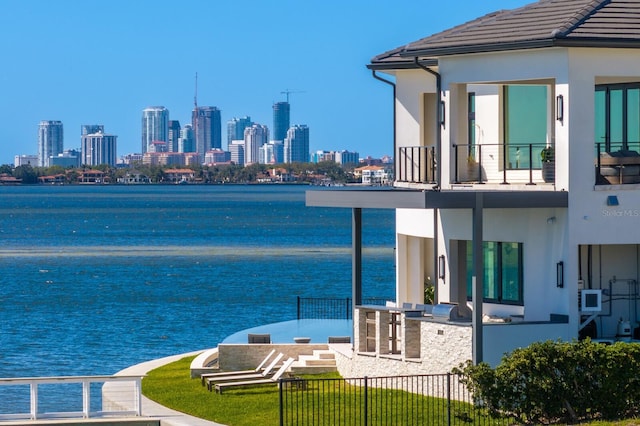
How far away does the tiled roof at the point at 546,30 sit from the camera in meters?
26.1

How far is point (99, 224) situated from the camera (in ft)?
556

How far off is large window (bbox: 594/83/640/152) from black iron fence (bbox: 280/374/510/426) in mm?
5537

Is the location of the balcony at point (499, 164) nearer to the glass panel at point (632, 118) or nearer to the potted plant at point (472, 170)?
the potted plant at point (472, 170)

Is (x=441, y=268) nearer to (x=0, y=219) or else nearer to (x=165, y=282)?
(x=165, y=282)

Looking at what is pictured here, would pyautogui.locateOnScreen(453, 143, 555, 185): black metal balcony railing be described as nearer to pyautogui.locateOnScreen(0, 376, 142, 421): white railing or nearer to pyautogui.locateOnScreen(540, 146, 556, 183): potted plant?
pyautogui.locateOnScreen(540, 146, 556, 183): potted plant

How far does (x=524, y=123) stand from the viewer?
29062 mm

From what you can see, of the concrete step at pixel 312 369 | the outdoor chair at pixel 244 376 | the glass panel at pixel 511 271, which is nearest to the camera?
the glass panel at pixel 511 271

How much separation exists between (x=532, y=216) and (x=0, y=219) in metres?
168

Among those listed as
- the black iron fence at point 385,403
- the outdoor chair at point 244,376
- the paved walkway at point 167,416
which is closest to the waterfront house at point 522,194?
the black iron fence at point 385,403

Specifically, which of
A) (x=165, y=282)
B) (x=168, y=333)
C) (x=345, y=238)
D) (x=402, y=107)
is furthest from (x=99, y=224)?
(x=402, y=107)

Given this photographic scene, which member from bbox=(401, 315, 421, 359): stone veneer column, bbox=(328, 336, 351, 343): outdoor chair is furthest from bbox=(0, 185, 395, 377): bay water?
bbox=(401, 315, 421, 359): stone veneer column

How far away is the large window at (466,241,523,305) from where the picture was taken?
2795cm

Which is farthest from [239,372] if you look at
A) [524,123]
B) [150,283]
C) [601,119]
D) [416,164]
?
[150,283]

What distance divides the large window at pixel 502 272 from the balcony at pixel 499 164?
1304 millimetres
